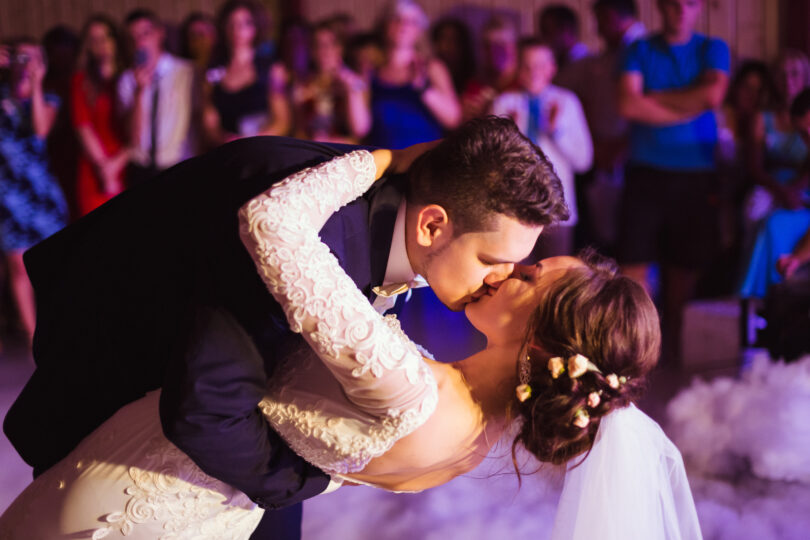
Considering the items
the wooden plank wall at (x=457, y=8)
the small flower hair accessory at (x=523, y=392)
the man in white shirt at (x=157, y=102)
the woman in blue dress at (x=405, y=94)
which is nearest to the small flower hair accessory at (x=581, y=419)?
the small flower hair accessory at (x=523, y=392)

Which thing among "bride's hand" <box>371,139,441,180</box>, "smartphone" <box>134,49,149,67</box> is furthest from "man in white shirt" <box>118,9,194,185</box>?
"bride's hand" <box>371,139,441,180</box>

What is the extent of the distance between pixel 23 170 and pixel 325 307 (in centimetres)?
394

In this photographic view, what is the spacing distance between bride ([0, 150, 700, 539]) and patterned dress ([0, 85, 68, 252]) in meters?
3.37

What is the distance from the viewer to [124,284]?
4.92ft

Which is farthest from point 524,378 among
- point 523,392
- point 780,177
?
point 780,177

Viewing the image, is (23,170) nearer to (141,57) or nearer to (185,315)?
(141,57)

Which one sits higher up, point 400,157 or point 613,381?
point 400,157

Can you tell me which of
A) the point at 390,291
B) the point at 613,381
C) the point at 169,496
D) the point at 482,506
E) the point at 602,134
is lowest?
the point at 482,506

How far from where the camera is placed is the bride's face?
5.13 ft

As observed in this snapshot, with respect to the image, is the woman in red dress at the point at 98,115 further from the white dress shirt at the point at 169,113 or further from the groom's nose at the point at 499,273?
the groom's nose at the point at 499,273

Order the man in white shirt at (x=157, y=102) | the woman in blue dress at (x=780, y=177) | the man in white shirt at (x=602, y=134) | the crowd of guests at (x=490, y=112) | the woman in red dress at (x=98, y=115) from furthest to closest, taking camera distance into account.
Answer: the woman in red dress at (x=98, y=115), the man in white shirt at (x=157, y=102), the man in white shirt at (x=602, y=134), the crowd of guests at (x=490, y=112), the woman in blue dress at (x=780, y=177)

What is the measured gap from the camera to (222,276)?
1.38 metres

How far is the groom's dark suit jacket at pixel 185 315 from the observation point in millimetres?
1339

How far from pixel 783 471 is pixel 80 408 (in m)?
2.58
